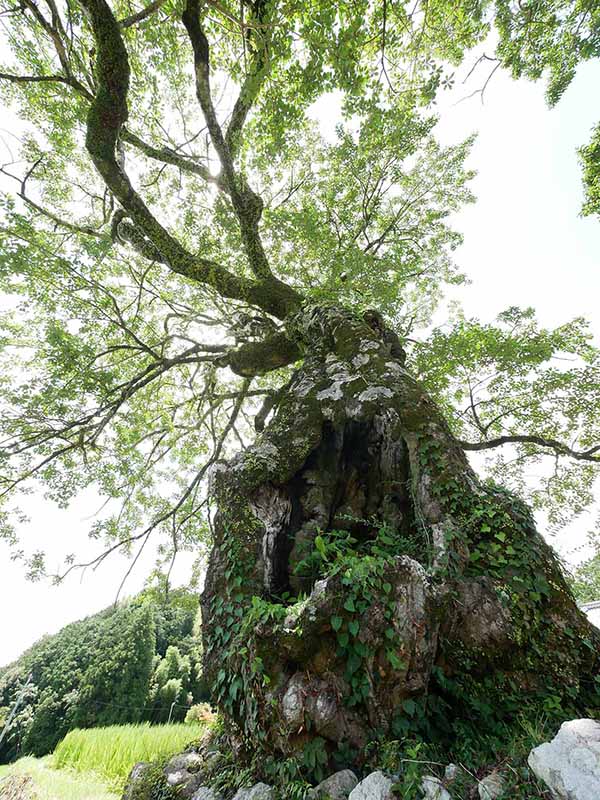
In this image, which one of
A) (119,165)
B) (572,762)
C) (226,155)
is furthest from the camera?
(119,165)

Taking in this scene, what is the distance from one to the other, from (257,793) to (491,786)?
132 centimetres

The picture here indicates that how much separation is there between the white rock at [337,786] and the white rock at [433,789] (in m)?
0.42

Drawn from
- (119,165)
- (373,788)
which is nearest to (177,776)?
(373,788)

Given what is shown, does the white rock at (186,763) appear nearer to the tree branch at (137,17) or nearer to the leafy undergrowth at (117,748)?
the leafy undergrowth at (117,748)

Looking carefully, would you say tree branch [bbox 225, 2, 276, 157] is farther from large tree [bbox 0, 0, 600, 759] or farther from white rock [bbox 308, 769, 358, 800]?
white rock [bbox 308, 769, 358, 800]

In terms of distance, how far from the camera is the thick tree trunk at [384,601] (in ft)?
6.75

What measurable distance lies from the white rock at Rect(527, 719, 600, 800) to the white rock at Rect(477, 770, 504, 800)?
0.18m

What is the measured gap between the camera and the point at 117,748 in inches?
233

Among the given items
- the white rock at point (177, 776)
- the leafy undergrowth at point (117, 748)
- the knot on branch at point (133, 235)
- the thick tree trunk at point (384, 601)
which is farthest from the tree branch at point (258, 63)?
the leafy undergrowth at point (117, 748)

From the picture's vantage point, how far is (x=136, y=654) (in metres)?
16.3

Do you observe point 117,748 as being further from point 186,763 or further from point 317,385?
point 317,385

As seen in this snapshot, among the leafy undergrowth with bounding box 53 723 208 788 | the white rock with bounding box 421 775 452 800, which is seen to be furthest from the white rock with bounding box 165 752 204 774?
the white rock with bounding box 421 775 452 800

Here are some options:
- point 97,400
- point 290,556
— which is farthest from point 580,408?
point 97,400

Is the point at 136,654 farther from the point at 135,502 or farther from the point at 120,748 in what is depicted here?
the point at 135,502
